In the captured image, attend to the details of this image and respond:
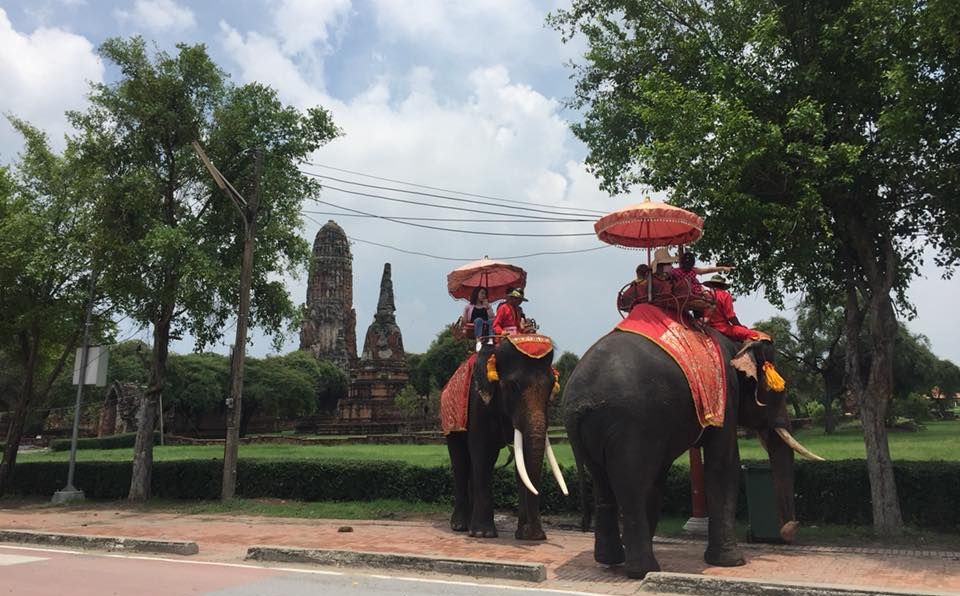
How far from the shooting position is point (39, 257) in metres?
17.1

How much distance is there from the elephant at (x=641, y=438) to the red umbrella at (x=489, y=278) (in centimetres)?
437

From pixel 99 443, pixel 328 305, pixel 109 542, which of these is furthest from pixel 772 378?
pixel 328 305

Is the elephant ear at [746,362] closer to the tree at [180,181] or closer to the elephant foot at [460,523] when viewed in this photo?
the elephant foot at [460,523]

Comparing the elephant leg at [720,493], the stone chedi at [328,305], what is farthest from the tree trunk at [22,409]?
the stone chedi at [328,305]

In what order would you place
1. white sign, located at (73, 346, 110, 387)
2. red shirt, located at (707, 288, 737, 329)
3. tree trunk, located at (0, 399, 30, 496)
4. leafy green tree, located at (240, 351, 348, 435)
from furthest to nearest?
leafy green tree, located at (240, 351, 348, 435) < tree trunk, located at (0, 399, 30, 496) < white sign, located at (73, 346, 110, 387) < red shirt, located at (707, 288, 737, 329)

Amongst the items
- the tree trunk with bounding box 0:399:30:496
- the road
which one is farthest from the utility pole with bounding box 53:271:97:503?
the road

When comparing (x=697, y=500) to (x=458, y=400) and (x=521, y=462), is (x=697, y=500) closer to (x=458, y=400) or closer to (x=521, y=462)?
(x=521, y=462)

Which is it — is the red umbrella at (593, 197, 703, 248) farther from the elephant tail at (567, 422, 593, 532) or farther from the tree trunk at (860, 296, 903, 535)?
the tree trunk at (860, 296, 903, 535)

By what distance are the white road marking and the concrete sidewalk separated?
1.94 metres

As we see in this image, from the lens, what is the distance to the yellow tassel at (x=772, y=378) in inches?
342

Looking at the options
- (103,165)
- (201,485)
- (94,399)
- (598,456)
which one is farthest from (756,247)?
(94,399)

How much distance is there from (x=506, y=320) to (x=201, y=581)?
5.18 m

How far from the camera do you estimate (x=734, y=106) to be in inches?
431

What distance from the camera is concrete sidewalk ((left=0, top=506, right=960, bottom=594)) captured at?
7.73 metres
